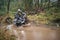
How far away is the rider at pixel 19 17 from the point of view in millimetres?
4029

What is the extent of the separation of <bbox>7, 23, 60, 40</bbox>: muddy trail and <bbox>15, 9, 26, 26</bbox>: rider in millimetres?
133

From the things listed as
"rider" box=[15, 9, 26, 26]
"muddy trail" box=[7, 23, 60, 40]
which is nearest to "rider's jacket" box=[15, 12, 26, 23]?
"rider" box=[15, 9, 26, 26]

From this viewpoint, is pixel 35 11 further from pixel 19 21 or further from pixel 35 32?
pixel 35 32

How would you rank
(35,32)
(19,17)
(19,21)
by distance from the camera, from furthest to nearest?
(19,17) < (19,21) < (35,32)

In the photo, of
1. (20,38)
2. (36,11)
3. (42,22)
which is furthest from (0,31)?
(36,11)

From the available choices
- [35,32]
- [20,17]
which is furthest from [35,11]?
[35,32]

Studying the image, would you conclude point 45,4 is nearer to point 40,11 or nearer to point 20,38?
point 40,11

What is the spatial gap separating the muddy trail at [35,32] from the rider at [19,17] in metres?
0.13

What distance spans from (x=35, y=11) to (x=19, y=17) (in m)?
0.40

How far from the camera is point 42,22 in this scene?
3.90 meters

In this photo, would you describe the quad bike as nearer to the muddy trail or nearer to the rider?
the rider

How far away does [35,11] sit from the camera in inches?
165

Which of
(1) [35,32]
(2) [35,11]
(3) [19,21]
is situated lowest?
(1) [35,32]

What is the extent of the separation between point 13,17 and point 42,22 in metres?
0.60
